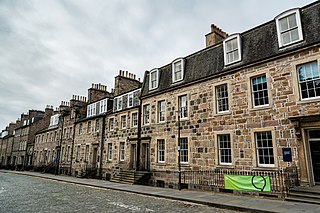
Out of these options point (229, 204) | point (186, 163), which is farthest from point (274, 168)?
point (186, 163)

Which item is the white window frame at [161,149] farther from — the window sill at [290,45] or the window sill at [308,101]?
the window sill at [290,45]

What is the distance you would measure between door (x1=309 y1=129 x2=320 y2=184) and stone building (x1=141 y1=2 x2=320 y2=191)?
0.13ft

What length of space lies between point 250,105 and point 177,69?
24.5ft

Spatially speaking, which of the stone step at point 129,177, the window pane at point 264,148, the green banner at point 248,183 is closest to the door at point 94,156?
the stone step at point 129,177

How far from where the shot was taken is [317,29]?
11398 millimetres

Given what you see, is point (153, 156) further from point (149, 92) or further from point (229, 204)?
point (229, 204)

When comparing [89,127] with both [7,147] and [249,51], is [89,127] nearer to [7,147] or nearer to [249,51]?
[249,51]

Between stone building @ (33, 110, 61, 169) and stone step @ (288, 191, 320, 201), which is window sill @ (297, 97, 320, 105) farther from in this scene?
stone building @ (33, 110, 61, 169)

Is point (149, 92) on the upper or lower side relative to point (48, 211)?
upper

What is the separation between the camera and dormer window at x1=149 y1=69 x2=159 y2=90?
67.8ft

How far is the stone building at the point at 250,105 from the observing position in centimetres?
1125

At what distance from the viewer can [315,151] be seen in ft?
36.1

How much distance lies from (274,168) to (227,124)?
11.9ft

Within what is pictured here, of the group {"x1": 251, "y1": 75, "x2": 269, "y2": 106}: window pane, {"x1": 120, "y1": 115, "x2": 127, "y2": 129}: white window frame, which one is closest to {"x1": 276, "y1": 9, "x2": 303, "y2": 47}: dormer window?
{"x1": 251, "y1": 75, "x2": 269, "y2": 106}: window pane
